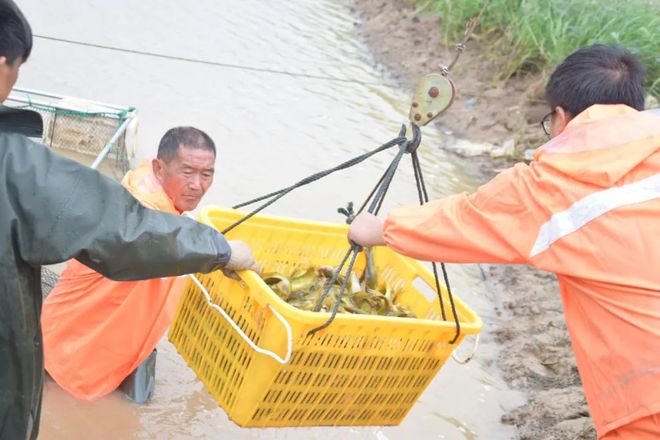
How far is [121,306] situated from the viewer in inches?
143

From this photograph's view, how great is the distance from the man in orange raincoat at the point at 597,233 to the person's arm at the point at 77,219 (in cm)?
93

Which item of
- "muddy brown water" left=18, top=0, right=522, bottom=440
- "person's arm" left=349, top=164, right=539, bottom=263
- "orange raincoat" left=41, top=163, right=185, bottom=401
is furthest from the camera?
"muddy brown water" left=18, top=0, right=522, bottom=440

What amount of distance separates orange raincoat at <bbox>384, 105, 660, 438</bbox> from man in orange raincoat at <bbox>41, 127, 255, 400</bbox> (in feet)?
5.12

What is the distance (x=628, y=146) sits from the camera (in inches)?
98.9

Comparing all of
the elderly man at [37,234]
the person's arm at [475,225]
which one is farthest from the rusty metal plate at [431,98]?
the elderly man at [37,234]

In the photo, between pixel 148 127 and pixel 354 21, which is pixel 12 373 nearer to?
pixel 148 127

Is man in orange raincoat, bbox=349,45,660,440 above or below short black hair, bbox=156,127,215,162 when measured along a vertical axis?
above

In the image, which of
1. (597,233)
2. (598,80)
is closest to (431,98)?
(598,80)

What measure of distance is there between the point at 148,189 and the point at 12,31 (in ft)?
5.68

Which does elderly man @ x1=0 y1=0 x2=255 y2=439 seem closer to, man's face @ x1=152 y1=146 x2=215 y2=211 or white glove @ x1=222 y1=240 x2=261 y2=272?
white glove @ x1=222 y1=240 x2=261 y2=272

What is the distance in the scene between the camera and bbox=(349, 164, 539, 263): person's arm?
8.54 ft

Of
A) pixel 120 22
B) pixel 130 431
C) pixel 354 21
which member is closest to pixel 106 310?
pixel 130 431

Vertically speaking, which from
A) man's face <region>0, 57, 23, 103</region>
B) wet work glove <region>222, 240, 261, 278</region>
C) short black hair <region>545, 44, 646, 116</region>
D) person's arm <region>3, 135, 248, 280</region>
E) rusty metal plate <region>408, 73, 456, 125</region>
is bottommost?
wet work glove <region>222, 240, 261, 278</region>

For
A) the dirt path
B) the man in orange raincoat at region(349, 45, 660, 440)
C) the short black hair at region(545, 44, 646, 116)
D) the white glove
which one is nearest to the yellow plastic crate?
the white glove
